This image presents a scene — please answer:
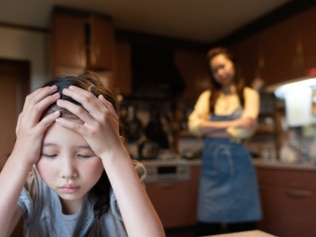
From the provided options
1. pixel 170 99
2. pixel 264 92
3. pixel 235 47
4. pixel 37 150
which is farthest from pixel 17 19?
pixel 37 150

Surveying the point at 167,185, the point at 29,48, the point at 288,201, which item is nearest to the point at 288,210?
the point at 288,201

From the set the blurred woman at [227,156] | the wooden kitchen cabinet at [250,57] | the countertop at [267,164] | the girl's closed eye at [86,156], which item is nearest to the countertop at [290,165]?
the countertop at [267,164]

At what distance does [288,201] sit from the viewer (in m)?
2.13

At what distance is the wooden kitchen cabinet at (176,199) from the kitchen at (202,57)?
13 millimetres

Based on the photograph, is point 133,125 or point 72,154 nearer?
point 72,154

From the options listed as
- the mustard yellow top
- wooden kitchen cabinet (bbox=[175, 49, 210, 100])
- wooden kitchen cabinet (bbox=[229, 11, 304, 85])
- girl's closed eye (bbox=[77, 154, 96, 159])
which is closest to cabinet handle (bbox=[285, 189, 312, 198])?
the mustard yellow top

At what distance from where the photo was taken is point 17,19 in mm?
2691

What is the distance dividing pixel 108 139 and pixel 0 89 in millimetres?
2820

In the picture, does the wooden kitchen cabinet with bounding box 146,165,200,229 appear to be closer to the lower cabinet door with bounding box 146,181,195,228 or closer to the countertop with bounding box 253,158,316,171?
the lower cabinet door with bounding box 146,181,195,228

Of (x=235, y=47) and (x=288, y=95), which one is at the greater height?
(x=235, y=47)

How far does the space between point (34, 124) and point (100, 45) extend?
7.27 ft

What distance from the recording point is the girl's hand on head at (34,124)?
18.0 inches

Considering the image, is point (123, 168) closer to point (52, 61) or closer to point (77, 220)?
point (77, 220)

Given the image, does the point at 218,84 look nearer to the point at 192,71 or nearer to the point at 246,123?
the point at 246,123
